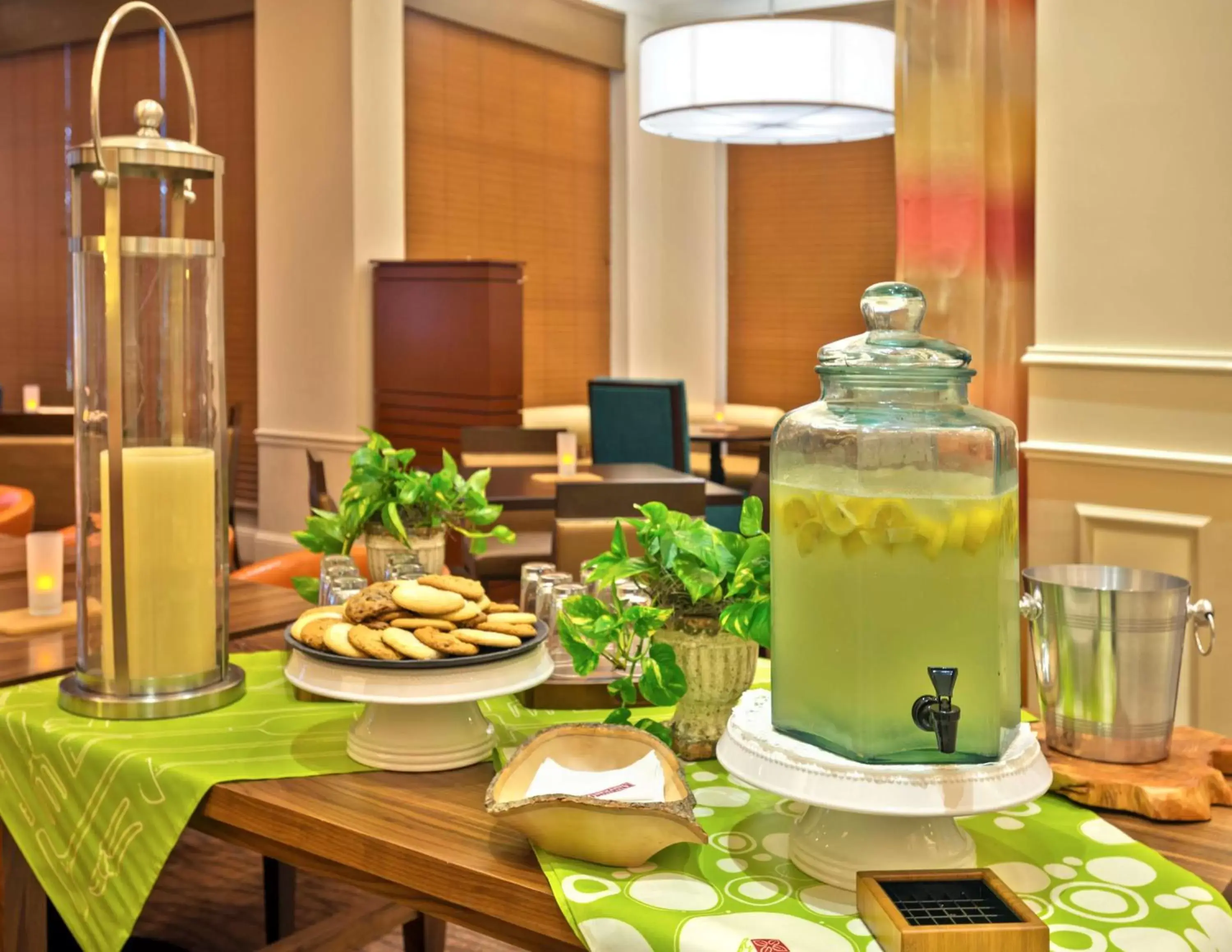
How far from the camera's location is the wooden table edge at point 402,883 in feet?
3.37

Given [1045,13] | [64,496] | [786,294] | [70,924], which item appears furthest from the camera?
[786,294]

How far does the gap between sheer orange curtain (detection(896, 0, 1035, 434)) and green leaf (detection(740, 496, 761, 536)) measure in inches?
74.4

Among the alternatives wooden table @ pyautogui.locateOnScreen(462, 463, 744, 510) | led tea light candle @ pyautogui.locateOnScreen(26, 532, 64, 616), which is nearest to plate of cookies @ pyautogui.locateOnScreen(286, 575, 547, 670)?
led tea light candle @ pyautogui.locateOnScreen(26, 532, 64, 616)

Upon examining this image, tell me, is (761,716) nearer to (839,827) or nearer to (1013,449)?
(839,827)

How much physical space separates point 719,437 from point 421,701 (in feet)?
16.9

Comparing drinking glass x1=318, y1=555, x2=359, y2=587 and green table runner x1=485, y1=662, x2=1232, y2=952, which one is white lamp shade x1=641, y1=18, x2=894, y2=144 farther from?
green table runner x1=485, y1=662, x2=1232, y2=952

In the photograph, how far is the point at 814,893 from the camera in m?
1.02

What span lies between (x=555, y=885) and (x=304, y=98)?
241 inches

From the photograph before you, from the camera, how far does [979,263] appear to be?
3037 millimetres

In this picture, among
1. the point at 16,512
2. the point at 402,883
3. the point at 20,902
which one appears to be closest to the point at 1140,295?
the point at 402,883

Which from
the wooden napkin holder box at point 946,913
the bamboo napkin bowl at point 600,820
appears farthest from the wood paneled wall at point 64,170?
the wooden napkin holder box at point 946,913

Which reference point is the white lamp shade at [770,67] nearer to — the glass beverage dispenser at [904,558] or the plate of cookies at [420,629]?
the plate of cookies at [420,629]

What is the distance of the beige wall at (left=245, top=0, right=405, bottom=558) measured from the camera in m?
6.38

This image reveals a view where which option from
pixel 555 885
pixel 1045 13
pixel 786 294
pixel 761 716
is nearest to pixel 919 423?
pixel 761 716
